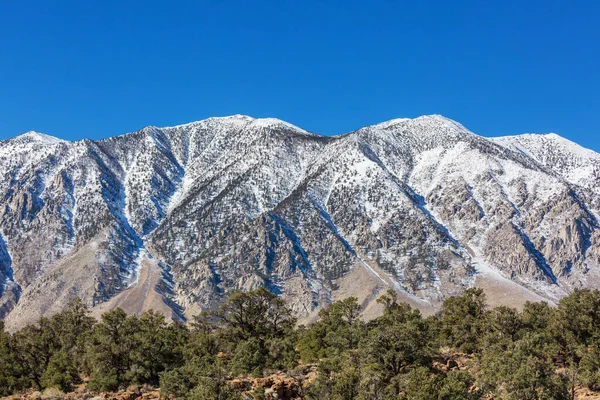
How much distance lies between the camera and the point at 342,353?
40500 mm

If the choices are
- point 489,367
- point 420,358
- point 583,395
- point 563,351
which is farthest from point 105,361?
point 563,351

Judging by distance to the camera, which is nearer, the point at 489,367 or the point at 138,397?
the point at 489,367

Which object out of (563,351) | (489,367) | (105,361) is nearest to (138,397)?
(105,361)

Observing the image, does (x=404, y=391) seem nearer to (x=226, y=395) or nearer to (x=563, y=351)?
(x=226, y=395)

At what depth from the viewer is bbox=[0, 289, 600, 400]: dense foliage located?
29234 millimetres

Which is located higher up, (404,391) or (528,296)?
(528,296)

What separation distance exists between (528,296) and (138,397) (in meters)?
Answer: 164

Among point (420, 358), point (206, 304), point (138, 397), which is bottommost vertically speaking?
point (138, 397)

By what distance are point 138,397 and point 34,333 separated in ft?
80.7

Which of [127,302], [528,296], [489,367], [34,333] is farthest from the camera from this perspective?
[127,302]

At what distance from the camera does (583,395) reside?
32.6 metres

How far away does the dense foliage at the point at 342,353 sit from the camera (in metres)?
29.2

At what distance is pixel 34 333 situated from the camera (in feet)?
176

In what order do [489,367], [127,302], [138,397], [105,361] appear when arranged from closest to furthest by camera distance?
[489,367] < [138,397] < [105,361] < [127,302]
